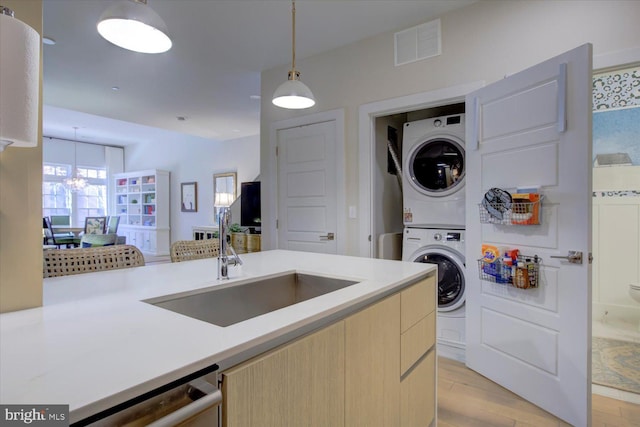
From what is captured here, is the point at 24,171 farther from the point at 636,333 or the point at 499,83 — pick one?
the point at 636,333

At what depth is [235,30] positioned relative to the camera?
9.16ft

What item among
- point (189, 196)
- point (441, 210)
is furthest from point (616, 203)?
point (189, 196)

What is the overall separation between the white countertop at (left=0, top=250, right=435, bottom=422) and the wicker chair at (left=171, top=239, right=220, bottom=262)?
612mm

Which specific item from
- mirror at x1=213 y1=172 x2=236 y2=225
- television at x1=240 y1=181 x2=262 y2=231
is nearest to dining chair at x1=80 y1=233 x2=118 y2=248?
television at x1=240 y1=181 x2=262 y2=231

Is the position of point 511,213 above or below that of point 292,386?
above

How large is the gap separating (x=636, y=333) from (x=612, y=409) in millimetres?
1668

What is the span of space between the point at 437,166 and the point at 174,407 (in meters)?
2.69

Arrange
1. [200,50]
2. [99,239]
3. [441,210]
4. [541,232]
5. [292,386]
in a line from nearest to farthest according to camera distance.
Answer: [292,386], [541,232], [441,210], [200,50], [99,239]

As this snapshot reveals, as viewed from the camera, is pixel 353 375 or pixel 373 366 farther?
pixel 373 366

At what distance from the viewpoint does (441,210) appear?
2.77 metres

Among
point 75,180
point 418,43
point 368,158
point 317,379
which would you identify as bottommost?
point 317,379

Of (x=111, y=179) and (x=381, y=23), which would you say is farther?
(x=111, y=179)

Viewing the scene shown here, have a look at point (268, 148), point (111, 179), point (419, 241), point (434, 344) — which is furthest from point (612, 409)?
point (111, 179)

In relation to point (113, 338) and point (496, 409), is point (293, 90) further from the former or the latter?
point (496, 409)
